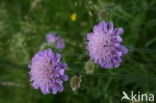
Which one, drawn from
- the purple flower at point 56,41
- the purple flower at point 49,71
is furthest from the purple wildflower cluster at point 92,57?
the purple flower at point 56,41

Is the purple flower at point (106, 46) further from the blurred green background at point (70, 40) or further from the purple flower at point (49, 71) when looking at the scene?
the blurred green background at point (70, 40)

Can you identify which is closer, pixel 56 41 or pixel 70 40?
pixel 56 41

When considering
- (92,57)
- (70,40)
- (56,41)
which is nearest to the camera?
(92,57)

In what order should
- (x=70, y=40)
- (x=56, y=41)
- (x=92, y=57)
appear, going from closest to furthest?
(x=92, y=57) → (x=56, y=41) → (x=70, y=40)

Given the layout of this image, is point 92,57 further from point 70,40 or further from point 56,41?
point 70,40

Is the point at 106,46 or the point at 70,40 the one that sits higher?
the point at 70,40

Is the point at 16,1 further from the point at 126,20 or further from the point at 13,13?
the point at 126,20

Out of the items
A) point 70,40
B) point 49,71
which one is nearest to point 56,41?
point 70,40
